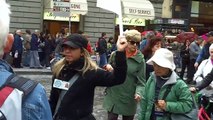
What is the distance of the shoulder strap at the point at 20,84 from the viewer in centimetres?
208

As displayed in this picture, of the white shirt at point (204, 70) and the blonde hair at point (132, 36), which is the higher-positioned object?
the blonde hair at point (132, 36)

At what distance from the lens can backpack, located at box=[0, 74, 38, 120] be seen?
2037 millimetres

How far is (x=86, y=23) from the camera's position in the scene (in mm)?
28391

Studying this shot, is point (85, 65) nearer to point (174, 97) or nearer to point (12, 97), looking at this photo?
point (174, 97)

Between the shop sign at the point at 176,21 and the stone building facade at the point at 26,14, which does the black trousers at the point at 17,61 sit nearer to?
the stone building facade at the point at 26,14

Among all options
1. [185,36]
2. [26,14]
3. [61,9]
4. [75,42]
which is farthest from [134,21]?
[75,42]

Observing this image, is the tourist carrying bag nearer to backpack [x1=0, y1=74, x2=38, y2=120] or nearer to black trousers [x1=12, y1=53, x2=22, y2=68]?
backpack [x1=0, y1=74, x2=38, y2=120]

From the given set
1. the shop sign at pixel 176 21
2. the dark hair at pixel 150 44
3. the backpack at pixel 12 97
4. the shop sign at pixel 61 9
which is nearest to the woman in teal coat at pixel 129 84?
the dark hair at pixel 150 44

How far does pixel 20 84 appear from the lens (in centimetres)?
210

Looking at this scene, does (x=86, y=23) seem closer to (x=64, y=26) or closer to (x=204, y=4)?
(x=64, y=26)

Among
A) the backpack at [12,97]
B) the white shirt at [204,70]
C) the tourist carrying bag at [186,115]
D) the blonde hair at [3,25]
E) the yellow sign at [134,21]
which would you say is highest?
the blonde hair at [3,25]

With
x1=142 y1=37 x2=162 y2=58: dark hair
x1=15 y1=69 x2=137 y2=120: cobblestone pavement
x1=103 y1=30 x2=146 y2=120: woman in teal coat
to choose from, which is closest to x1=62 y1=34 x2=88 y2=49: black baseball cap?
x1=103 y1=30 x2=146 y2=120: woman in teal coat

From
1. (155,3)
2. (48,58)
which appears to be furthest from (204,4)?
(48,58)

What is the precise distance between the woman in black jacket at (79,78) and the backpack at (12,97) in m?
1.92
